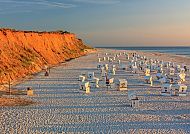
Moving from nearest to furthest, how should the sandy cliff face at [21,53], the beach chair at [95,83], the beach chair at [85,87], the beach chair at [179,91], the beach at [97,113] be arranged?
the beach at [97,113], the beach chair at [179,91], the beach chair at [85,87], the beach chair at [95,83], the sandy cliff face at [21,53]

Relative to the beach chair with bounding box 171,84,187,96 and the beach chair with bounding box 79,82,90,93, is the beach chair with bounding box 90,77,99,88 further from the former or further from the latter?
the beach chair with bounding box 171,84,187,96

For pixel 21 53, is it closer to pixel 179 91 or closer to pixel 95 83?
pixel 95 83

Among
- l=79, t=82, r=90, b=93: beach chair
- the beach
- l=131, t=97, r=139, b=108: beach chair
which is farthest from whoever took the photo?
l=79, t=82, r=90, b=93: beach chair

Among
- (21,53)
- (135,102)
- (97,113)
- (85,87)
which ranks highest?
(21,53)

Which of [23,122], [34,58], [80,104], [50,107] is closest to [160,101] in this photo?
[80,104]

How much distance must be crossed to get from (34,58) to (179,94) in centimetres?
1909

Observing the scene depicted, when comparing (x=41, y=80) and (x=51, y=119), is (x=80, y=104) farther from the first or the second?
(x=41, y=80)

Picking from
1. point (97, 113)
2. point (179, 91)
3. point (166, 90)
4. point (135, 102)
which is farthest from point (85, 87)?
point (97, 113)

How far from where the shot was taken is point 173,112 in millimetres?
16078

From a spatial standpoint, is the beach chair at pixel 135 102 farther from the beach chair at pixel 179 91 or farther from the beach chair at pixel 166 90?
the beach chair at pixel 179 91

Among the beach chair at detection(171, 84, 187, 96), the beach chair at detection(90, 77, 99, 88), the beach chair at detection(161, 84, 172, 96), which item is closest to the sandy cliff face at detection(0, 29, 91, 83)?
the beach chair at detection(90, 77, 99, 88)

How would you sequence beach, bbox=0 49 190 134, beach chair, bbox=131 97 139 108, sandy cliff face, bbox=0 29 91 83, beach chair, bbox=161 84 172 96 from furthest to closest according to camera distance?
sandy cliff face, bbox=0 29 91 83 → beach chair, bbox=161 84 172 96 → beach chair, bbox=131 97 139 108 → beach, bbox=0 49 190 134

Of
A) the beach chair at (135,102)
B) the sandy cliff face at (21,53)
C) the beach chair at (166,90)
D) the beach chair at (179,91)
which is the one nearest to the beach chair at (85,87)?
A: the beach chair at (135,102)

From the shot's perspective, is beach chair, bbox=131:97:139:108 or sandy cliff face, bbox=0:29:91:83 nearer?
beach chair, bbox=131:97:139:108
